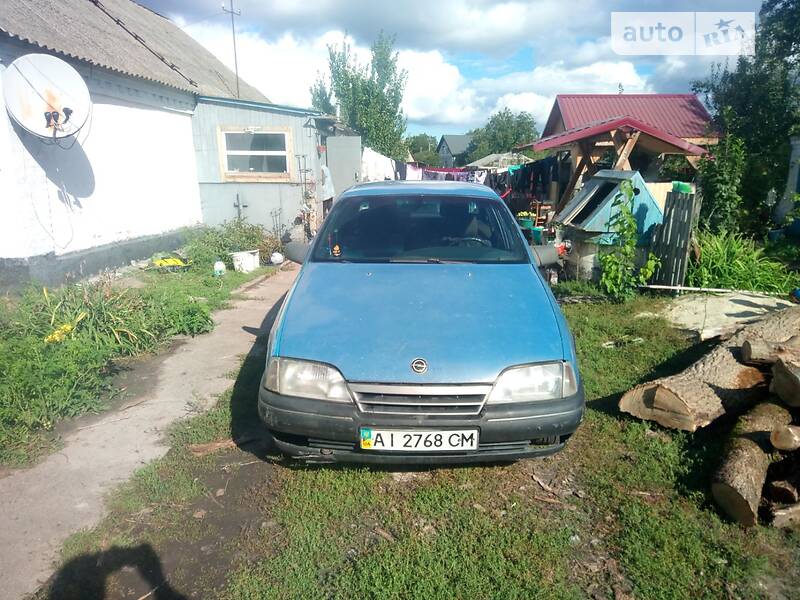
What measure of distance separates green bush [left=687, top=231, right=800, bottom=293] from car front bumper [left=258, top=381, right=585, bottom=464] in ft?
16.1

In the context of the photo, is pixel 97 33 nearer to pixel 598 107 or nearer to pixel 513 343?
pixel 513 343

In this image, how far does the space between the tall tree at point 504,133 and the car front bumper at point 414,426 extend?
6107cm

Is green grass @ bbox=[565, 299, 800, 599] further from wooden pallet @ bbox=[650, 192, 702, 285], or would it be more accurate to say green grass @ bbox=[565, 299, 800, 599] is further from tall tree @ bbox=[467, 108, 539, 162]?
tall tree @ bbox=[467, 108, 539, 162]

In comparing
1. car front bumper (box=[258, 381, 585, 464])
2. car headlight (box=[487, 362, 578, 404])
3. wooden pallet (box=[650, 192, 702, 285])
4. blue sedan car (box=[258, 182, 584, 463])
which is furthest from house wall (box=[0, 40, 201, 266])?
wooden pallet (box=[650, 192, 702, 285])

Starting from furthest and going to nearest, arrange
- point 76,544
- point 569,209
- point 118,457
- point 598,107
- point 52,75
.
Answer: point 598,107, point 569,209, point 52,75, point 118,457, point 76,544

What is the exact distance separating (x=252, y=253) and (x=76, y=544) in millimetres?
7420

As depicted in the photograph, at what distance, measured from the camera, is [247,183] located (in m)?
11.6

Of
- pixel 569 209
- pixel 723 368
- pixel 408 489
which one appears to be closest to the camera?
pixel 408 489

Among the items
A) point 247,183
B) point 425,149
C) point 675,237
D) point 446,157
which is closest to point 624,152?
point 675,237

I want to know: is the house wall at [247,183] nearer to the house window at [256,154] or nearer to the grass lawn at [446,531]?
the house window at [256,154]

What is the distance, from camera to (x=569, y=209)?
26.8ft

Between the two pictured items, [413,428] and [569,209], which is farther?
[569,209]

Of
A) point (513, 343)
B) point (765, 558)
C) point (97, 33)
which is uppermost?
point (97, 33)

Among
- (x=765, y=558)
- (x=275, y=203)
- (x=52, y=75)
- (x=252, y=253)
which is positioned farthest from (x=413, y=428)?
(x=275, y=203)
